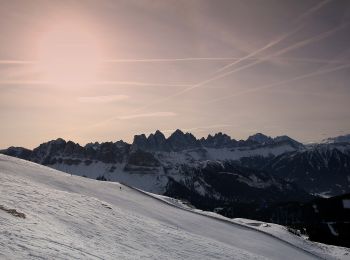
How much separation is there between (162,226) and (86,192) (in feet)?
37.4

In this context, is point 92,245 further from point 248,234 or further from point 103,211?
point 248,234

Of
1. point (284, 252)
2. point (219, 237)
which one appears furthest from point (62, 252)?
point (284, 252)

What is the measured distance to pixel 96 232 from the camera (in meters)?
21.6

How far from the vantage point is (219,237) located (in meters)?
34.2

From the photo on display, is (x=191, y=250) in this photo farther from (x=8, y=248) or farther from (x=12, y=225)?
(x=8, y=248)

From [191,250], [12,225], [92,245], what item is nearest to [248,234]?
[191,250]

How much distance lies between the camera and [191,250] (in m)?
24.9

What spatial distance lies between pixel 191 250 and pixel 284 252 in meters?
15.3

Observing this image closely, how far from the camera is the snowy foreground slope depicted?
15594 mm

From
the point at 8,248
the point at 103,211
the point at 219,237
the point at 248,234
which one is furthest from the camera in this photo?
the point at 248,234

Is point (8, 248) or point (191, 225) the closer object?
point (8, 248)

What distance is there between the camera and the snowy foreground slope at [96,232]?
15594mm

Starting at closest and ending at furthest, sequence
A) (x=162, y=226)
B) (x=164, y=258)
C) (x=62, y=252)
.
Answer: (x=62, y=252) → (x=164, y=258) → (x=162, y=226)

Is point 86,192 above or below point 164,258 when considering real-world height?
above
